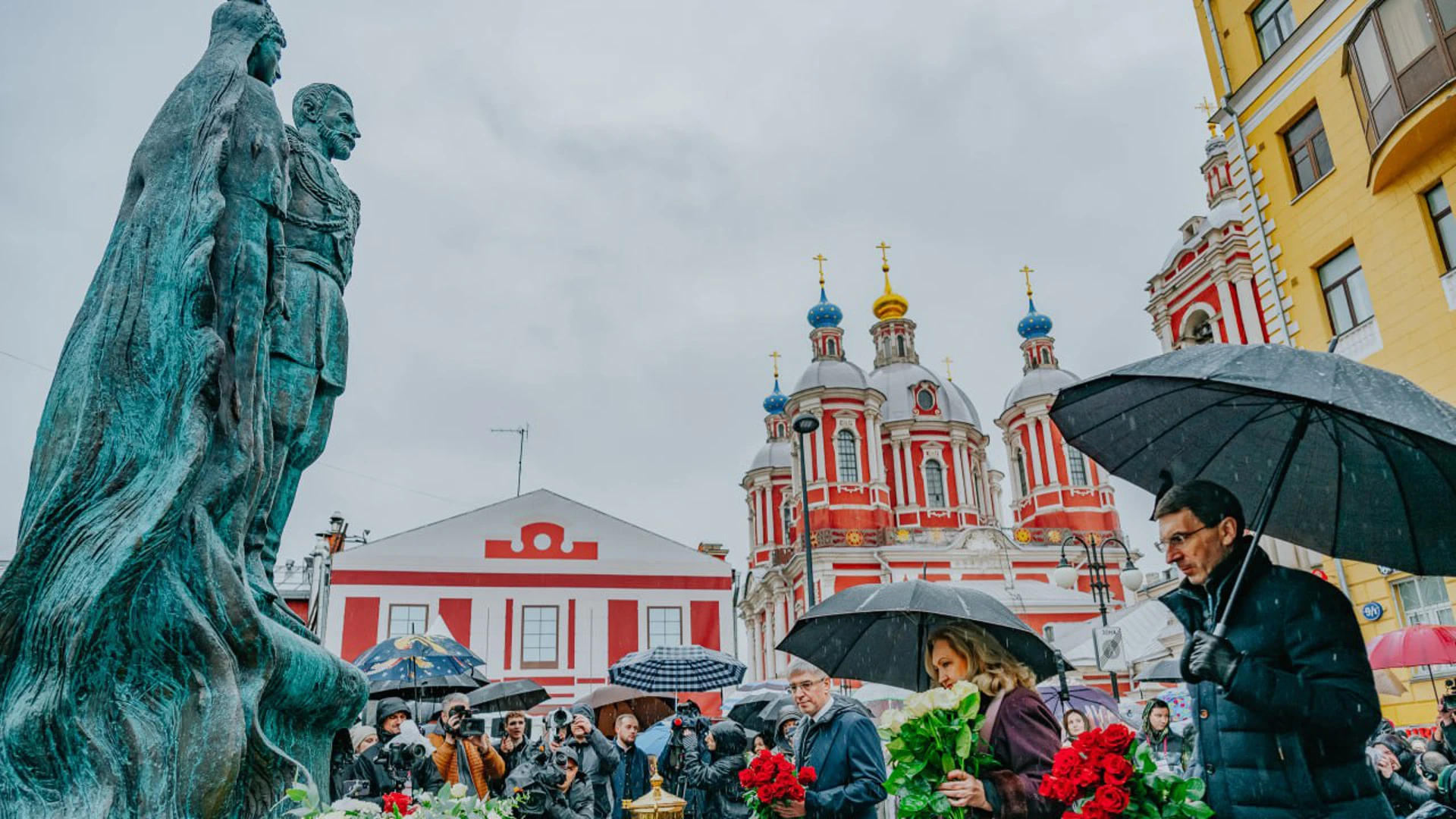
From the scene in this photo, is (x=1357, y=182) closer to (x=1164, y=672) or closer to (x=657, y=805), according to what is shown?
(x=1164, y=672)

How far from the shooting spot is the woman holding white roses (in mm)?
2998

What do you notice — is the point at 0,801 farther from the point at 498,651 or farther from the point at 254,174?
the point at 498,651

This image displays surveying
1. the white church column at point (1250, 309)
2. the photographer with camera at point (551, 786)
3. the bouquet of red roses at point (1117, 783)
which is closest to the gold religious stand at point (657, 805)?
the photographer with camera at point (551, 786)

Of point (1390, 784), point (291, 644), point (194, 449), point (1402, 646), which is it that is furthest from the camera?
point (1402, 646)

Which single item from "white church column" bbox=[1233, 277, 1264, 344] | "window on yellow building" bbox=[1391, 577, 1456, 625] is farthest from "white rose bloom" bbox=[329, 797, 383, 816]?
"white church column" bbox=[1233, 277, 1264, 344]

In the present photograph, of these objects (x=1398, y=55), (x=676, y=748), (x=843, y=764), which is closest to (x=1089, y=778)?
(x=843, y=764)

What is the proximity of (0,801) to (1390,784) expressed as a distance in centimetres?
731

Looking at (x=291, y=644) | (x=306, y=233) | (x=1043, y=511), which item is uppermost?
(x=1043, y=511)

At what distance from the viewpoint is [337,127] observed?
4.46m

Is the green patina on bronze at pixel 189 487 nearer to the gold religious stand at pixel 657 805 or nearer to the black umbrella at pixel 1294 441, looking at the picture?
the gold religious stand at pixel 657 805

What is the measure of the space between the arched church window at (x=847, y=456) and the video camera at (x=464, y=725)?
34.5 meters

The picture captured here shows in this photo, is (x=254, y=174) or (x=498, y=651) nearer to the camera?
(x=254, y=174)

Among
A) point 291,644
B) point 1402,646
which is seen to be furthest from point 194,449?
point 1402,646

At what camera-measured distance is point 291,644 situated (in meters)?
3.24
